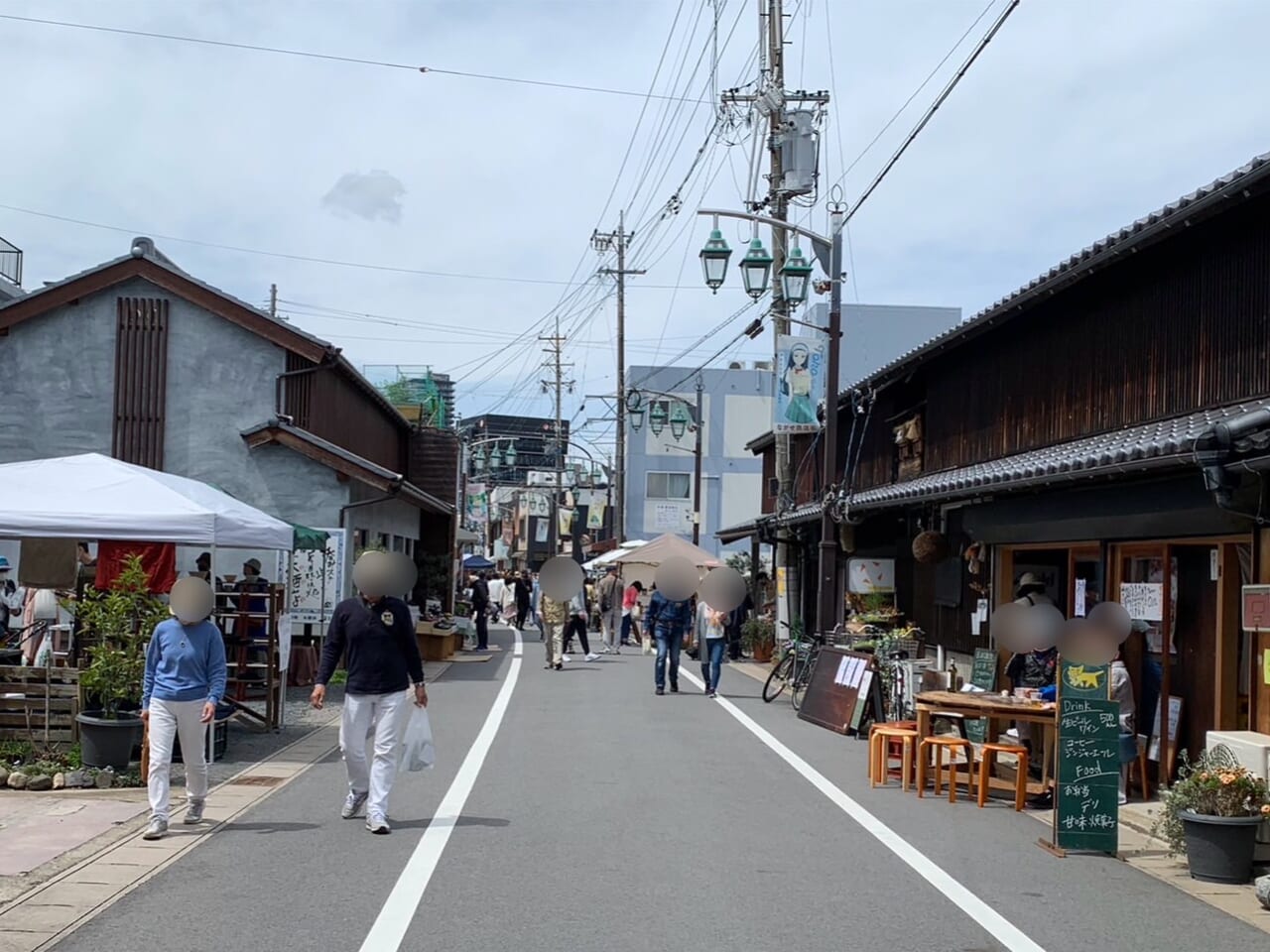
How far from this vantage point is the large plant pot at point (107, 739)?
1102cm

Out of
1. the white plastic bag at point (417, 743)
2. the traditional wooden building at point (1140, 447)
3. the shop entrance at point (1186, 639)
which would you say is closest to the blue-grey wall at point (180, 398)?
the traditional wooden building at point (1140, 447)

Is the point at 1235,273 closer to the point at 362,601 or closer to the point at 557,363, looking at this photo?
the point at 362,601

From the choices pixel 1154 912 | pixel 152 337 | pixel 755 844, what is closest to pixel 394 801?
pixel 755 844

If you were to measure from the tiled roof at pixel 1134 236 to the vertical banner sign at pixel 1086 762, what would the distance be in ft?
13.5

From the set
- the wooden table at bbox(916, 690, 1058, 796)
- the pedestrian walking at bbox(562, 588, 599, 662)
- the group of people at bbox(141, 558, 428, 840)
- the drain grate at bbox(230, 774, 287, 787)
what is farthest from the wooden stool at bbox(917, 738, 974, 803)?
the pedestrian walking at bbox(562, 588, 599, 662)

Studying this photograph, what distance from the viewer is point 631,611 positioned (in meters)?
35.8

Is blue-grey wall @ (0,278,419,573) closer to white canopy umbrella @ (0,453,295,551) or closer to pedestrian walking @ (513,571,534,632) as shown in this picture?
white canopy umbrella @ (0,453,295,551)

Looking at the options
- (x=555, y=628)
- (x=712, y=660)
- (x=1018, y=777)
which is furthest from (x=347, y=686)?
(x=555, y=628)

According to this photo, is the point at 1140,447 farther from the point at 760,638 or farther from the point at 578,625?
the point at 578,625

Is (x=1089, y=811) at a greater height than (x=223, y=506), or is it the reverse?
(x=223, y=506)

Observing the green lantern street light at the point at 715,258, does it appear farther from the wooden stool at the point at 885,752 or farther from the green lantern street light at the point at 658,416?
the green lantern street light at the point at 658,416

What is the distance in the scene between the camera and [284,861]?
8.16 meters

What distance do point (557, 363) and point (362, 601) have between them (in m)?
54.0

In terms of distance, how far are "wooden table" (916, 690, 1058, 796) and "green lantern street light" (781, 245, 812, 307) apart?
1076 centimetres
